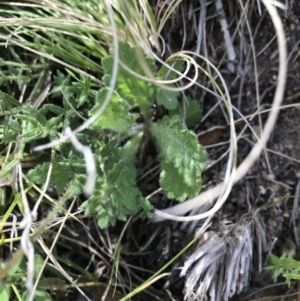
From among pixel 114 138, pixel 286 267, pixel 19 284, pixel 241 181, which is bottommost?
pixel 286 267

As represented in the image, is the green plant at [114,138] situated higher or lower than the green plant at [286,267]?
higher

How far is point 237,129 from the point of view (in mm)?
1312

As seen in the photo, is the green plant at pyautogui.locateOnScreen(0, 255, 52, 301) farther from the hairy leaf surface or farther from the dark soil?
the hairy leaf surface

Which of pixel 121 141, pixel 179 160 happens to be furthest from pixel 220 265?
pixel 121 141

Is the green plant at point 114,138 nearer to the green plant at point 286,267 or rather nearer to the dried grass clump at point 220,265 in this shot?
the dried grass clump at point 220,265

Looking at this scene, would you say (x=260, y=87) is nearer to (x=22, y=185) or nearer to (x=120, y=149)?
(x=120, y=149)

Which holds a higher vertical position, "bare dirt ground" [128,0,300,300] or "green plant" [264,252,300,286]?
"bare dirt ground" [128,0,300,300]

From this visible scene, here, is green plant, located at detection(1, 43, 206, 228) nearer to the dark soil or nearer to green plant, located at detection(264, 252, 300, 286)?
the dark soil

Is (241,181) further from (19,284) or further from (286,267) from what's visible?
(19,284)

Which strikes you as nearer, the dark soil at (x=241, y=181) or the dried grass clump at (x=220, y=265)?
the dried grass clump at (x=220, y=265)

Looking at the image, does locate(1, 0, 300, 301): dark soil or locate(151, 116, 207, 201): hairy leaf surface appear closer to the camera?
locate(151, 116, 207, 201): hairy leaf surface

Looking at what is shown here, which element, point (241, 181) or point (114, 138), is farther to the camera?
point (241, 181)

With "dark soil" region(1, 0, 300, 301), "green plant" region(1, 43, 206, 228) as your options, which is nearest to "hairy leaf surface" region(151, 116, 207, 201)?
"green plant" region(1, 43, 206, 228)

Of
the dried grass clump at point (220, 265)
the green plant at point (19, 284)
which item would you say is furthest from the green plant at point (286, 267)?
the green plant at point (19, 284)
